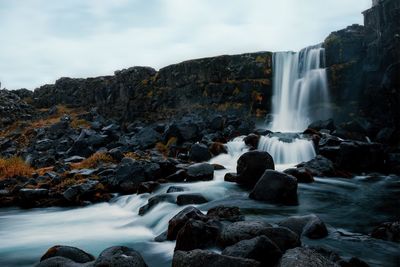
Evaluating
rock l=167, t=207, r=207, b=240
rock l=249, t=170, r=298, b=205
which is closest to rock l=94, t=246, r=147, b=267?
rock l=167, t=207, r=207, b=240

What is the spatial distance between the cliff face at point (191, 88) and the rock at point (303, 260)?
128 ft

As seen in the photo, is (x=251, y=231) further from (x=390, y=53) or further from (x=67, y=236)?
(x=390, y=53)

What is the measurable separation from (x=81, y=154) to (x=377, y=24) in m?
28.7

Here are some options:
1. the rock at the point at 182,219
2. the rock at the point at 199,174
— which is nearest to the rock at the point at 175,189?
the rock at the point at 199,174

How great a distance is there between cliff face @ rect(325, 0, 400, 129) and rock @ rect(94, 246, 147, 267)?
28.5 metres

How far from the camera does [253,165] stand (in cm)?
1953

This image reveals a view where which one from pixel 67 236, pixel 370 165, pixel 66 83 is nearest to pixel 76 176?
pixel 67 236

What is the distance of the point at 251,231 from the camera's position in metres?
9.16

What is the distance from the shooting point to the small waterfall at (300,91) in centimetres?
4134

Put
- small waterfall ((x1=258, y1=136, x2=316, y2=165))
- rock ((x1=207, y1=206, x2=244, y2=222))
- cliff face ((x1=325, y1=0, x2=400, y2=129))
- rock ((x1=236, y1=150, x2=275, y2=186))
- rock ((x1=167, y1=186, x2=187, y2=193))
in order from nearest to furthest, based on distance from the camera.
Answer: rock ((x1=207, y1=206, x2=244, y2=222)) < rock ((x1=167, y1=186, x2=187, y2=193)) < rock ((x1=236, y1=150, x2=275, y2=186)) < small waterfall ((x1=258, y1=136, x2=316, y2=165)) < cliff face ((x1=325, y1=0, x2=400, y2=129))

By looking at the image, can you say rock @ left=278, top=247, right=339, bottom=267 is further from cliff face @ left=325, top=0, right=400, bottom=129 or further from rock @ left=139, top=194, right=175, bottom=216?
cliff face @ left=325, top=0, right=400, bottom=129

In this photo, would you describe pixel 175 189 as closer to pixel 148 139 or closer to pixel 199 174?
pixel 199 174

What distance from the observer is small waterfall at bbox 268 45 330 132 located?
136 ft

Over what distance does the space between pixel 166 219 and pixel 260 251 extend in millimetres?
7028
